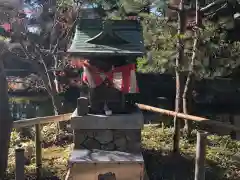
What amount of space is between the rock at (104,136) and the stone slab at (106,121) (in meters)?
0.13

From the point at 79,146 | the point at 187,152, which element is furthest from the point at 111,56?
the point at 187,152

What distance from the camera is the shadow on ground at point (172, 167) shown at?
649 centimetres

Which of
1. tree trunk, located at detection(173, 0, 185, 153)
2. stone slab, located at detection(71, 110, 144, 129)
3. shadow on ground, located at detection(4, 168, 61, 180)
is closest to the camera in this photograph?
stone slab, located at detection(71, 110, 144, 129)

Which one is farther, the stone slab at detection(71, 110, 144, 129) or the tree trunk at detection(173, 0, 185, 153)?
the tree trunk at detection(173, 0, 185, 153)

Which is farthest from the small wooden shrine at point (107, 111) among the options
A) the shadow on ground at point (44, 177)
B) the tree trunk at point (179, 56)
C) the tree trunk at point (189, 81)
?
the tree trunk at point (189, 81)

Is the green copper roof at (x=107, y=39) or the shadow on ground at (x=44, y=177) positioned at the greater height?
the green copper roof at (x=107, y=39)

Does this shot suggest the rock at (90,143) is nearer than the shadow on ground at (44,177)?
Yes

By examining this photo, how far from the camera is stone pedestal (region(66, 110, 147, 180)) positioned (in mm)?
5516

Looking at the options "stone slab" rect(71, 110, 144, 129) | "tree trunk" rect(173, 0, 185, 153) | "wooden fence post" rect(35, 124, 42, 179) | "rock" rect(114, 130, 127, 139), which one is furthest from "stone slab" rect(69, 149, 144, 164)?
"tree trunk" rect(173, 0, 185, 153)

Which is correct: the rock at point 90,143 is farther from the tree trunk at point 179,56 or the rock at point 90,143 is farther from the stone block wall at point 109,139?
the tree trunk at point 179,56

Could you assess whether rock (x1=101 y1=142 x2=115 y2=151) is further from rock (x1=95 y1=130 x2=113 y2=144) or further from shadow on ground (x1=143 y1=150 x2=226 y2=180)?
shadow on ground (x1=143 y1=150 x2=226 y2=180)

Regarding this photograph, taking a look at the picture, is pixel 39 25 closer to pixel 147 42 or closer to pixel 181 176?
pixel 147 42

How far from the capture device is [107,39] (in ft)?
18.7

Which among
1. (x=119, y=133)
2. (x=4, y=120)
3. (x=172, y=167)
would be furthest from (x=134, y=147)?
(x=4, y=120)
